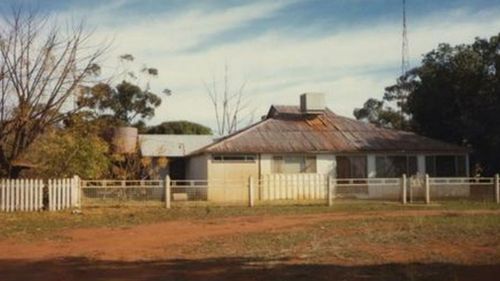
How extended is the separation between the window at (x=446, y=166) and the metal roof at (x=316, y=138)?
598 millimetres

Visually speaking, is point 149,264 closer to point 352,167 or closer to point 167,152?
point 352,167

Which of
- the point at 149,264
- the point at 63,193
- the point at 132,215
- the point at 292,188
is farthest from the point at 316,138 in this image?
the point at 149,264

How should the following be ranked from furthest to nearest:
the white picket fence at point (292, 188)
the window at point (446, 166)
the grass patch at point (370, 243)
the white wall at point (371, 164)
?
1. the window at point (446, 166)
2. the white wall at point (371, 164)
3. the white picket fence at point (292, 188)
4. the grass patch at point (370, 243)

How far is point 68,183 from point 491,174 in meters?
24.2

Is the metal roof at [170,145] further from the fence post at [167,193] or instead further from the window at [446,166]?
the fence post at [167,193]

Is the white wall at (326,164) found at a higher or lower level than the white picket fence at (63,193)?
higher

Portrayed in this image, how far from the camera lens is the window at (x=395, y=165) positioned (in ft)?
124

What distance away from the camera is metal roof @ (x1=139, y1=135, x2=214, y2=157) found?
45.0 metres

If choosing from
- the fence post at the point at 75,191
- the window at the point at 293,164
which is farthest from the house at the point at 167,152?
the fence post at the point at 75,191

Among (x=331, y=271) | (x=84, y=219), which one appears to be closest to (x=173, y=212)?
(x=84, y=219)

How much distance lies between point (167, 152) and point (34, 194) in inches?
773

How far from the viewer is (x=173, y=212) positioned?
25391 mm

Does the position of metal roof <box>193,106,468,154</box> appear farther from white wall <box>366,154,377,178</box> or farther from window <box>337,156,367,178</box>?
window <box>337,156,367,178</box>

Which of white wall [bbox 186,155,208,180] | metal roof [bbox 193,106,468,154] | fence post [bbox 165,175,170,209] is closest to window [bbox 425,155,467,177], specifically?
metal roof [bbox 193,106,468,154]
